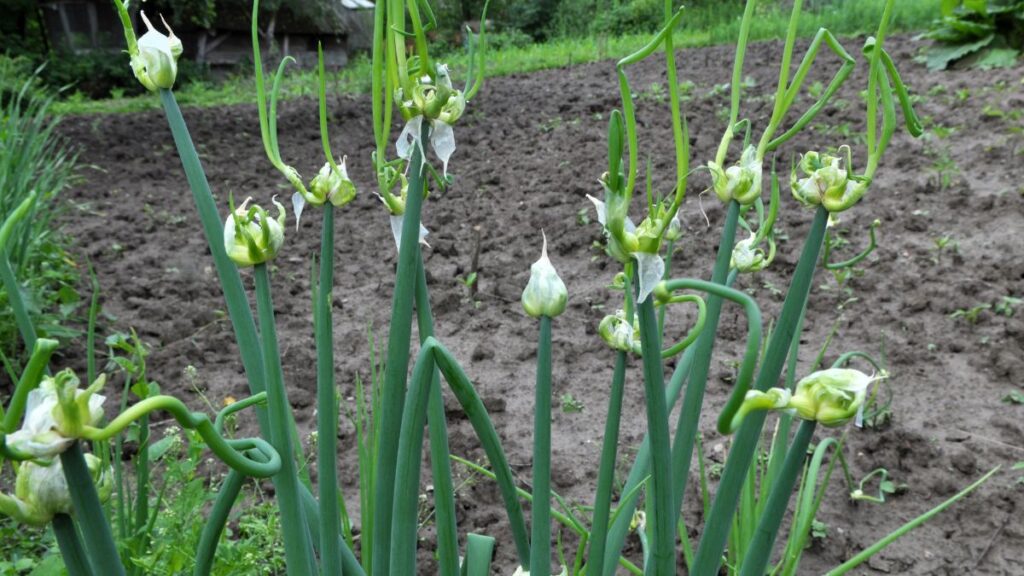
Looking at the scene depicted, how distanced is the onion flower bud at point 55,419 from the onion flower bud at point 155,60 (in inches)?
13.1

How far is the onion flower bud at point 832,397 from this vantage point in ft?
1.65

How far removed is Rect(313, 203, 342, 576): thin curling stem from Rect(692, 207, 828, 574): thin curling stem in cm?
35

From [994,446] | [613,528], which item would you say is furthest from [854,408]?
[994,446]

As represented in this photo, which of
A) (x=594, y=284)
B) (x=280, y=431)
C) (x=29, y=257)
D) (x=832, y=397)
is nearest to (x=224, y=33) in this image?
→ (x=29, y=257)

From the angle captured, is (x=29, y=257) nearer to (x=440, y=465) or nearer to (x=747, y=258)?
(x=440, y=465)

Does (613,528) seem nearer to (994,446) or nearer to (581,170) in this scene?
(994,446)

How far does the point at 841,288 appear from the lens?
9.51ft

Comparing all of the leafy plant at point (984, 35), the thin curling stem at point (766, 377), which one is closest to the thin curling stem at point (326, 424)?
the thin curling stem at point (766, 377)

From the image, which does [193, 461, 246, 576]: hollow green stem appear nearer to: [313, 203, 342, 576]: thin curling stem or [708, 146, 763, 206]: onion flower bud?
[313, 203, 342, 576]: thin curling stem

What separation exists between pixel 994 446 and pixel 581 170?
8.90 feet

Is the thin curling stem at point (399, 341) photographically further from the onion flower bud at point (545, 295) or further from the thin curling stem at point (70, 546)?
the thin curling stem at point (70, 546)

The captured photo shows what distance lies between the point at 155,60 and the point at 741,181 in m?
0.52

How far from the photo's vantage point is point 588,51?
32.3ft

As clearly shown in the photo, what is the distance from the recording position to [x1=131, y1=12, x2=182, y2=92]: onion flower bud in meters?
0.64
